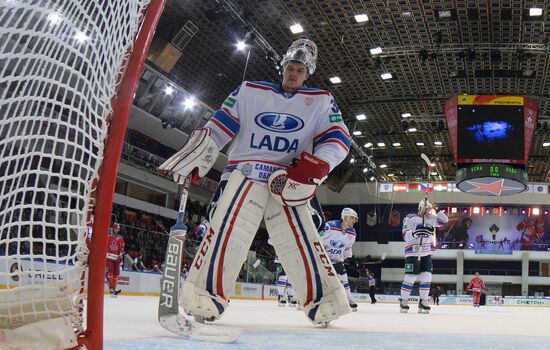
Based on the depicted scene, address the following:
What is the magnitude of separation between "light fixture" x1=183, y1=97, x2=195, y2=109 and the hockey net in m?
12.7

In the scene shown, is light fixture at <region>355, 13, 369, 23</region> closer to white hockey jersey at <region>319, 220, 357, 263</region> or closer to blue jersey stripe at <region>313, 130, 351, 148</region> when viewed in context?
white hockey jersey at <region>319, 220, 357, 263</region>

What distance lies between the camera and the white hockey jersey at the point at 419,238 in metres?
7.69

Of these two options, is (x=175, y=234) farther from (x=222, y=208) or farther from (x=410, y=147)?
(x=410, y=147)

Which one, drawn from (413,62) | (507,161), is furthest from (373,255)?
(507,161)

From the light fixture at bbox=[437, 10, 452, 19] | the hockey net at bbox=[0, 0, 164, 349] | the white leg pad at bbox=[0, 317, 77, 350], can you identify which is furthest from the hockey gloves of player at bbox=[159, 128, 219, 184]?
the light fixture at bbox=[437, 10, 452, 19]

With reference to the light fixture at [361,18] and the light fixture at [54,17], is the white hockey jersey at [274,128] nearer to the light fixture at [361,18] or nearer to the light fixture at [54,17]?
the light fixture at [54,17]

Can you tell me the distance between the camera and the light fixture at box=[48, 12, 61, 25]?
4.45 ft

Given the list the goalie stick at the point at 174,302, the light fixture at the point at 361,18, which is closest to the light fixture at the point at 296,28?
the light fixture at the point at 361,18

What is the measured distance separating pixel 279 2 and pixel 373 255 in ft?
60.1

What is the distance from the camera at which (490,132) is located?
10.1 metres

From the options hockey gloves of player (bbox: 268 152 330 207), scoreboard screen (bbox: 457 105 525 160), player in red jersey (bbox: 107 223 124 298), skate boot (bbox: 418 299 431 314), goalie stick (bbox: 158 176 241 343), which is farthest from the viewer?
scoreboard screen (bbox: 457 105 525 160)

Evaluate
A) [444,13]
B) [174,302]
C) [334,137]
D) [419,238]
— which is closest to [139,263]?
[419,238]

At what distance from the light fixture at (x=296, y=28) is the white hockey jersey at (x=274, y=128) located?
8371 millimetres

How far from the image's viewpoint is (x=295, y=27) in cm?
1105
